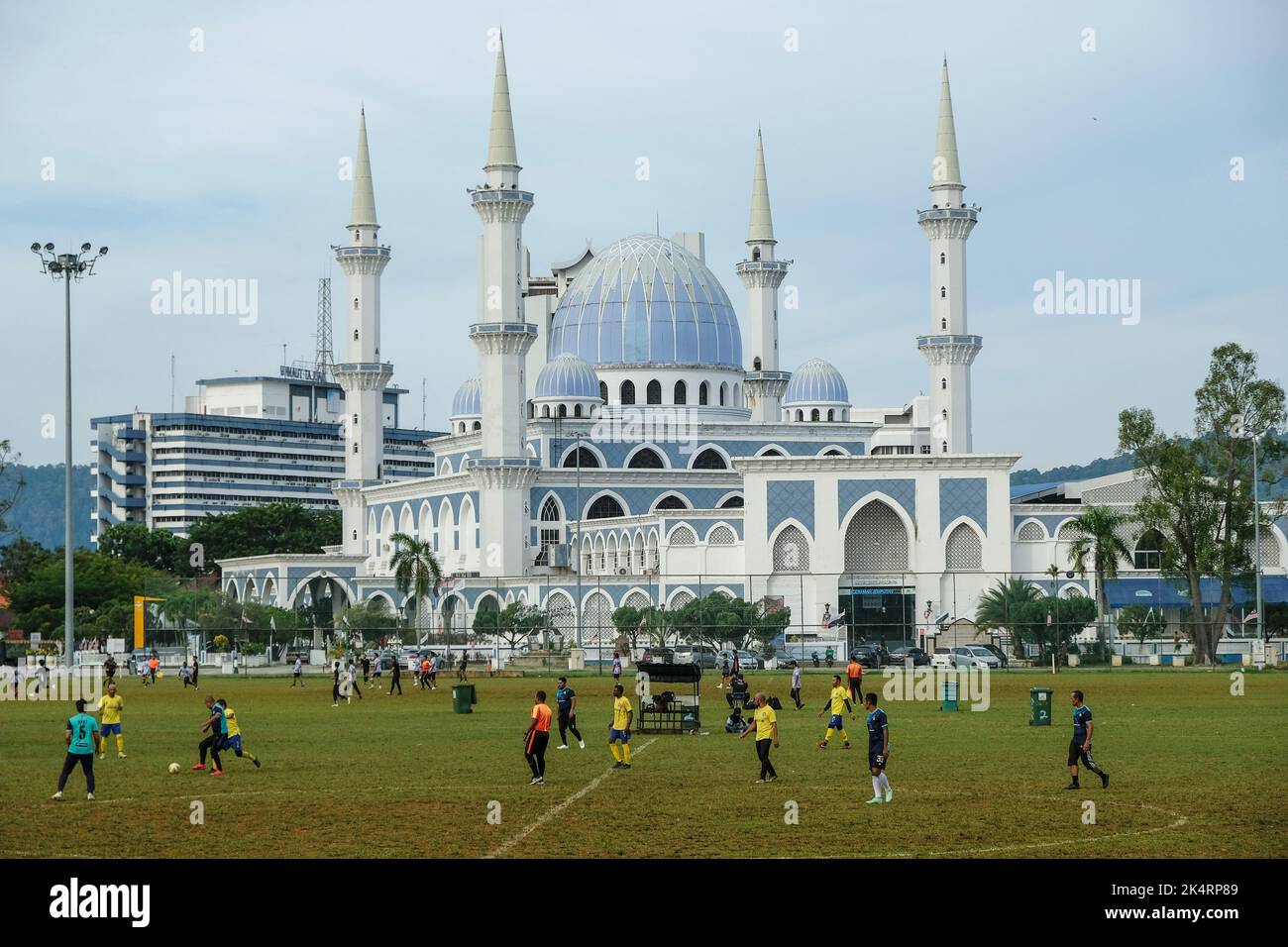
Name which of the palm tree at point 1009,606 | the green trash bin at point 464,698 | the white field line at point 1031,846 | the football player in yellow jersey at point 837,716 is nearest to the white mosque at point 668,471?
the palm tree at point 1009,606

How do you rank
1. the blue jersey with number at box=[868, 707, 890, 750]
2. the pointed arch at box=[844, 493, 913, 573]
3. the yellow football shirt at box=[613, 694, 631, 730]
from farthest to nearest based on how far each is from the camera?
the pointed arch at box=[844, 493, 913, 573] → the yellow football shirt at box=[613, 694, 631, 730] → the blue jersey with number at box=[868, 707, 890, 750]

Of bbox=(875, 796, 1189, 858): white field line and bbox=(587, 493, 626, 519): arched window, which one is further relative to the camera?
bbox=(587, 493, 626, 519): arched window

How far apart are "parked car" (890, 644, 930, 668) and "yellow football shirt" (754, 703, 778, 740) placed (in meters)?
39.7

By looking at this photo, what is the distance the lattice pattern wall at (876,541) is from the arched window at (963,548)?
2052 mm

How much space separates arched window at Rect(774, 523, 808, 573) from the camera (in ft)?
298

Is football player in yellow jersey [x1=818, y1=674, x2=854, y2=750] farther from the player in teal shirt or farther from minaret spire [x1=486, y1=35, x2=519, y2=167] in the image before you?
minaret spire [x1=486, y1=35, x2=519, y2=167]

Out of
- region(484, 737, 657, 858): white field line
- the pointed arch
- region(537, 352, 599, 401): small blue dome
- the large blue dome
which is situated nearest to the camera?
region(484, 737, 657, 858): white field line

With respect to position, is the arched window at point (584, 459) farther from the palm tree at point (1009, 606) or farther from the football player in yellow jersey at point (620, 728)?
the football player in yellow jersey at point (620, 728)

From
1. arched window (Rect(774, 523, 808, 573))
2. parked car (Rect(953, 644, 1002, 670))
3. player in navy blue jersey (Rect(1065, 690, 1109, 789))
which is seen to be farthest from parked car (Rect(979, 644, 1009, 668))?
player in navy blue jersey (Rect(1065, 690, 1109, 789))

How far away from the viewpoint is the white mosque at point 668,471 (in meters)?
90.9

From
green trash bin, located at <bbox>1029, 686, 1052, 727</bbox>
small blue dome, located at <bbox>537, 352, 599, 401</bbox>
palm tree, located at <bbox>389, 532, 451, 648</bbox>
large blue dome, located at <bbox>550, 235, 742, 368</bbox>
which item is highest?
large blue dome, located at <bbox>550, 235, 742, 368</bbox>

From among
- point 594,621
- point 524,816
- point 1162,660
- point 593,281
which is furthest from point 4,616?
point 524,816

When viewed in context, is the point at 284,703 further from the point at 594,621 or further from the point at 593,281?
the point at 593,281
